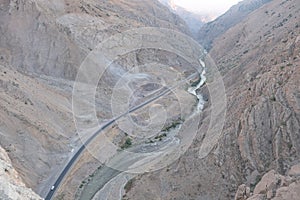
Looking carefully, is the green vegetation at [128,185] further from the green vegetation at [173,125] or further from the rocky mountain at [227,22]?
the rocky mountain at [227,22]

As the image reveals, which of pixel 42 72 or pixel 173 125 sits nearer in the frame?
pixel 173 125

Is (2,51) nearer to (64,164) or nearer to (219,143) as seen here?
(64,164)

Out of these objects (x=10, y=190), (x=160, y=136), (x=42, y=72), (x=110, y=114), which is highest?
(x=10, y=190)

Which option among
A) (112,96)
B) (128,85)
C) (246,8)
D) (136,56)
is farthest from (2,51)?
(246,8)

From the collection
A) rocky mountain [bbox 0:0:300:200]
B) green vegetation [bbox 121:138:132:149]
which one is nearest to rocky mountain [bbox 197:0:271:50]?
rocky mountain [bbox 0:0:300:200]

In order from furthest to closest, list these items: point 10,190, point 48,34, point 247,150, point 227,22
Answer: point 227,22, point 48,34, point 247,150, point 10,190

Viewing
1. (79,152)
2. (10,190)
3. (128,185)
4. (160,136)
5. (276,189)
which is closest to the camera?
(10,190)

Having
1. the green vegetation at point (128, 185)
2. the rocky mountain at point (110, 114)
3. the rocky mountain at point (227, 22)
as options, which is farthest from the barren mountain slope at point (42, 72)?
the rocky mountain at point (227, 22)

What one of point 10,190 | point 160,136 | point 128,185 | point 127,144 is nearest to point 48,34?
point 127,144

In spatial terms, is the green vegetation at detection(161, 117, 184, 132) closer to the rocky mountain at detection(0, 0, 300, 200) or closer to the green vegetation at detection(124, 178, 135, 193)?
the rocky mountain at detection(0, 0, 300, 200)

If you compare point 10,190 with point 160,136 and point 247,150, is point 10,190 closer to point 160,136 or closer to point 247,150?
point 247,150

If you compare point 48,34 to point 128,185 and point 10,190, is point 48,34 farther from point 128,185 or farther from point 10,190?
point 10,190

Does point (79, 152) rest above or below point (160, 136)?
above
